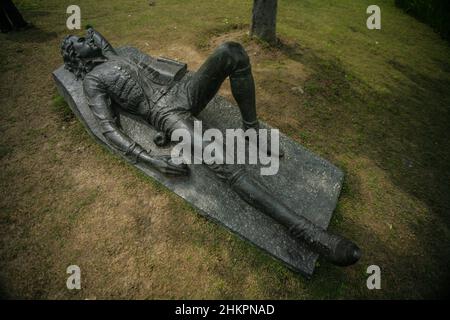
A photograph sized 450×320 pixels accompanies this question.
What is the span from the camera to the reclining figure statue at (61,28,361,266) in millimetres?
3316

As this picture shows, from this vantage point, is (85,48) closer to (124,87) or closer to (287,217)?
(124,87)

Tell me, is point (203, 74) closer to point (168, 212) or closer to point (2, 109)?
point (168, 212)

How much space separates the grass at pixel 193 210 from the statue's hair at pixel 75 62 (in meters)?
0.83

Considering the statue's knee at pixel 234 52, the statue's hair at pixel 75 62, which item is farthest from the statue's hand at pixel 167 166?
the statue's hair at pixel 75 62

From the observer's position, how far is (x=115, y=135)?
373 centimetres

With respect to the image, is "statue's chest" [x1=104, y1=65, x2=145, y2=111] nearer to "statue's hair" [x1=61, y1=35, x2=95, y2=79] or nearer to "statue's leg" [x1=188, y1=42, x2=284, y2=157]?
"statue's hair" [x1=61, y1=35, x2=95, y2=79]

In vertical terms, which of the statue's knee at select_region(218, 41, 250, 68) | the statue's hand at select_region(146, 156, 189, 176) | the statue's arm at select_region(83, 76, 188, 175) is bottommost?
the statue's hand at select_region(146, 156, 189, 176)

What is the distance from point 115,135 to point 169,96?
827 mm

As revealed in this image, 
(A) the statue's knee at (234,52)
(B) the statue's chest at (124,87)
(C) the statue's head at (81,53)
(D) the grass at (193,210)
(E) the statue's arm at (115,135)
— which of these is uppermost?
(A) the statue's knee at (234,52)

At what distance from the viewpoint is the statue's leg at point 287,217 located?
2986 millimetres

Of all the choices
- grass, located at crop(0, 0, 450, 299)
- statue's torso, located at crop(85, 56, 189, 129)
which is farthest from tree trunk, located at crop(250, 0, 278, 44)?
statue's torso, located at crop(85, 56, 189, 129)

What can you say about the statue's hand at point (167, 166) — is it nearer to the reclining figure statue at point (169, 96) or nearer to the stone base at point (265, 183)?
the reclining figure statue at point (169, 96)

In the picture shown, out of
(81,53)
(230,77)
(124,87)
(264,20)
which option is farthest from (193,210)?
(264,20)

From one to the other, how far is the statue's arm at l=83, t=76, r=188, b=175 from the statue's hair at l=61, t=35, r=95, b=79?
392 millimetres
